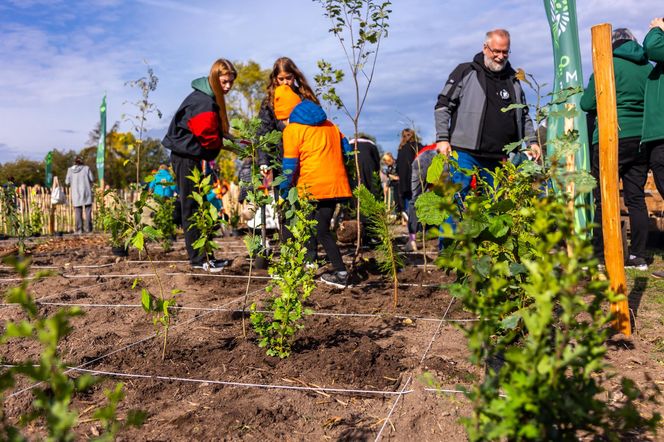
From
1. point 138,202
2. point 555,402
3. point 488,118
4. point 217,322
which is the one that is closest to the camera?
point 555,402

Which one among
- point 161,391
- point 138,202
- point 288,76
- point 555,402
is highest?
point 288,76

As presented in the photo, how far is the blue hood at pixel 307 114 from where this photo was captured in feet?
13.5

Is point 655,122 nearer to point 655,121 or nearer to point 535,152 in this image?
point 655,121

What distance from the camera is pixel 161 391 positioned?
2252 mm

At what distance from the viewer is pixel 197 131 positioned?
476 cm

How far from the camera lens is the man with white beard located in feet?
13.6

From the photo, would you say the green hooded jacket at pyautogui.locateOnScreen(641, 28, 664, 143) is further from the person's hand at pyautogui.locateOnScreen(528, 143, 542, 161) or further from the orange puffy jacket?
the orange puffy jacket

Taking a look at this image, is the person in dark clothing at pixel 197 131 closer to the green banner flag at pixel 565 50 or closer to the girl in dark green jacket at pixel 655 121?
the green banner flag at pixel 565 50

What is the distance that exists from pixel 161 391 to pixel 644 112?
4106 millimetres

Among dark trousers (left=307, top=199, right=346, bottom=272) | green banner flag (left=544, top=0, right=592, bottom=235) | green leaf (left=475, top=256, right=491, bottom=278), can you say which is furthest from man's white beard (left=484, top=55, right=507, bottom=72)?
green leaf (left=475, top=256, right=491, bottom=278)

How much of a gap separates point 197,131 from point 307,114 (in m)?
1.18

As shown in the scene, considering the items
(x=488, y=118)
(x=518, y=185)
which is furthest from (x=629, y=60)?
(x=518, y=185)

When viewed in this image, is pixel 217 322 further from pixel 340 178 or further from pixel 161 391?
pixel 340 178

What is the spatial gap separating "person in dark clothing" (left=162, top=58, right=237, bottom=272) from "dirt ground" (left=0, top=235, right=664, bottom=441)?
3.52ft
